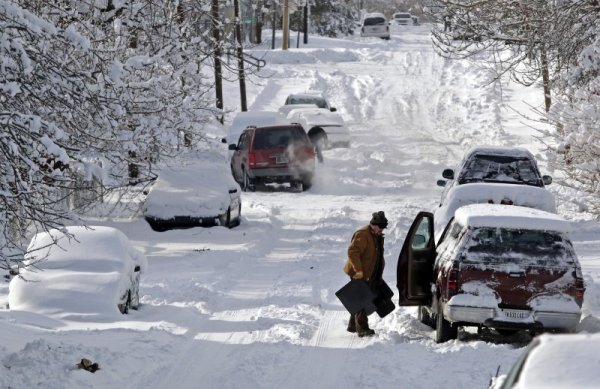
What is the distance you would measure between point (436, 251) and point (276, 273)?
5.08 m

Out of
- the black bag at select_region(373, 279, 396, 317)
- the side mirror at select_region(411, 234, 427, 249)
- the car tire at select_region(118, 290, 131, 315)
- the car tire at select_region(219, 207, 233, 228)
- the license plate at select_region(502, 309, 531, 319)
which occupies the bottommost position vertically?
the car tire at select_region(219, 207, 233, 228)

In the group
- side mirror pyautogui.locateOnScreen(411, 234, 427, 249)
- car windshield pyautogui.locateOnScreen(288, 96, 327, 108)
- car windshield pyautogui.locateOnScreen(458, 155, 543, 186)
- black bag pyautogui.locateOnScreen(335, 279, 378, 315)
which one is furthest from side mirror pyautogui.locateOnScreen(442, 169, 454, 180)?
car windshield pyautogui.locateOnScreen(288, 96, 327, 108)

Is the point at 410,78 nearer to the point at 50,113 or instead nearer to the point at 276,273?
the point at 276,273

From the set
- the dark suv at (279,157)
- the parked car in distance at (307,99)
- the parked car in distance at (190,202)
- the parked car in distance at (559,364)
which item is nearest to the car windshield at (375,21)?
the parked car in distance at (307,99)

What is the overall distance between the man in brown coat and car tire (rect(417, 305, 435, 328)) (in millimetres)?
880

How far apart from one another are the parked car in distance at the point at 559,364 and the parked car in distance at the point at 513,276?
6334mm

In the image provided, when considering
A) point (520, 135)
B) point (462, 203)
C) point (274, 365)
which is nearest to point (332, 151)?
point (520, 135)

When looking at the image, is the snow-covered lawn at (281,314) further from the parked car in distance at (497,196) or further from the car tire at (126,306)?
the parked car in distance at (497,196)

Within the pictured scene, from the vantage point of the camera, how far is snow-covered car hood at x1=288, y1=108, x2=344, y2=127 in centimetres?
3781

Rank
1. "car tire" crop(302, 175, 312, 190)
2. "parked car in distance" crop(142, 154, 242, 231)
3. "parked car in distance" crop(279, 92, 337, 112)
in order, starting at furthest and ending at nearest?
1. "parked car in distance" crop(279, 92, 337, 112)
2. "car tire" crop(302, 175, 312, 190)
3. "parked car in distance" crop(142, 154, 242, 231)

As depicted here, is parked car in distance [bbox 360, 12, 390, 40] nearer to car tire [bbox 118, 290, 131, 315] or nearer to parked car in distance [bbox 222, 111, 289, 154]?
parked car in distance [bbox 222, 111, 289, 154]

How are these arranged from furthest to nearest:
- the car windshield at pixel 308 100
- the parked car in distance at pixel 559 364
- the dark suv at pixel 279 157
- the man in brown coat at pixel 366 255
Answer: the car windshield at pixel 308 100 → the dark suv at pixel 279 157 → the man in brown coat at pixel 366 255 → the parked car in distance at pixel 559 364

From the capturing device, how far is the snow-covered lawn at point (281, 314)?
1109 cm

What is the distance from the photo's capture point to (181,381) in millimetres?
11031
